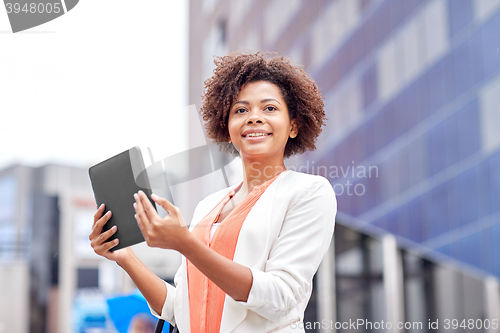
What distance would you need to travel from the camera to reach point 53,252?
6.87 m

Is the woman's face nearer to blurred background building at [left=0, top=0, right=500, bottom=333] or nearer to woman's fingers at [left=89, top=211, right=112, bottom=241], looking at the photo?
woman's fingers at [left=89, top=211, right=112, bottom=241]

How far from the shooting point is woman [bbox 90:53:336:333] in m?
0.98

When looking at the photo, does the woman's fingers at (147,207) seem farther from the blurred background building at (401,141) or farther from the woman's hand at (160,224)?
the blurred background building at (401,141)

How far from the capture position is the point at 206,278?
1095mm

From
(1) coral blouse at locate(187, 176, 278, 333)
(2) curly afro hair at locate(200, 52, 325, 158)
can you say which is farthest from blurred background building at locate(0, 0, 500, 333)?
(1) coral blouse at locate(187, 176, 278, 333)

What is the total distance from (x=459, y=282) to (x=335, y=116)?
299cm

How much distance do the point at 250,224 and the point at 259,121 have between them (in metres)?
0.26

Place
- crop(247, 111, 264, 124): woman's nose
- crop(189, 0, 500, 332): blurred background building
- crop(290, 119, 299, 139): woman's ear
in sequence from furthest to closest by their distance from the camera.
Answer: crop(189, 0, 500, 332): blurred background building → crop(290, 119, 299, 139): woman's ear → crop(247, 111, 264, 124): woman's nose

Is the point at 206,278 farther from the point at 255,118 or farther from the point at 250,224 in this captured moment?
the point at 255,118

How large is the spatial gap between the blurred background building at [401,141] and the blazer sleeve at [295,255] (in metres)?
4.01

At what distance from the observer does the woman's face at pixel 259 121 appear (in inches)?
47.1

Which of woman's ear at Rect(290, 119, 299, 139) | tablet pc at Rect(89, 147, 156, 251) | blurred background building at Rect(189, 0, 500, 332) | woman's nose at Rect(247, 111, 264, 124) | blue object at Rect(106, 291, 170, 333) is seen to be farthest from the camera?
blurred background building at Rect(189, 0, 500, 332)

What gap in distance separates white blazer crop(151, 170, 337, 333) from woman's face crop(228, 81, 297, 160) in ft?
0.31

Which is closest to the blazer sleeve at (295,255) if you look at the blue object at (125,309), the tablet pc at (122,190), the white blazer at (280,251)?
the white blazer at (280,251)
